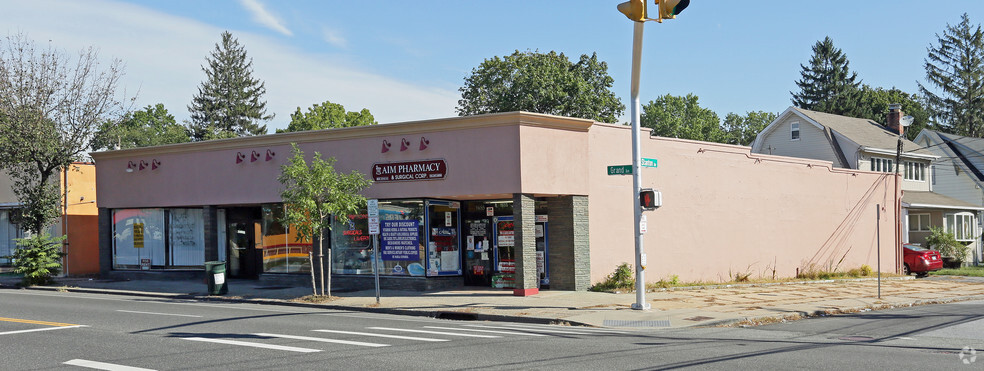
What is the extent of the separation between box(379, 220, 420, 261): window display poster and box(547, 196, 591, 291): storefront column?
3.74 meters

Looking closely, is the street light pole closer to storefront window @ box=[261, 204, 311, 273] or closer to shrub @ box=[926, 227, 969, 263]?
storefront window @ box=[261, 204, 311, 273]

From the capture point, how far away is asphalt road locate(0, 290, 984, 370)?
9.47 metres

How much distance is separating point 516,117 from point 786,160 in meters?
12.1

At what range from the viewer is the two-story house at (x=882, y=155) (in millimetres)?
40031

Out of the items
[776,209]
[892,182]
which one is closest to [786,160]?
[776,209]

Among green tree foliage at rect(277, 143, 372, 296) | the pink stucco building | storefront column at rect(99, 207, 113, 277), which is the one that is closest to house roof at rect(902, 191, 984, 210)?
the pink stucco building

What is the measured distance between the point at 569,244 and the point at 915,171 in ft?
106

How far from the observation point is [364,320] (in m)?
15.1

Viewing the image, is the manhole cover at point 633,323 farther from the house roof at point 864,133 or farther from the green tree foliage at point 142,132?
the house roof at point 864,133

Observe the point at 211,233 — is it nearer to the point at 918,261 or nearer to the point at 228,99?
the point at 918,261

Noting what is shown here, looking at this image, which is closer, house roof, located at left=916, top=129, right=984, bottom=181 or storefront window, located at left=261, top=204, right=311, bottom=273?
storefront window, located at left=261, top=204, right=311, bottom=273

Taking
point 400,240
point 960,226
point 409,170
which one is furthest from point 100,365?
point 960,226

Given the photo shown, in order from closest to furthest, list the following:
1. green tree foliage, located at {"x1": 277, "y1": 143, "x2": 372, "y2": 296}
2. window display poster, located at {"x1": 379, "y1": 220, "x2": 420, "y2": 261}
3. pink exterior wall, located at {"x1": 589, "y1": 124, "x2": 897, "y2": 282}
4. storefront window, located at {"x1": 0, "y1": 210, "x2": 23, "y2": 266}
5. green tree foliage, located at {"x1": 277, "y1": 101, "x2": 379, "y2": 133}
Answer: green tree foliage, located at {"x1": 277, "y1": 143, "x2": 372, "y2": 296} < window display poster, located at {"x1": 379, "y1": 220, "x2": 420, "y2": 261} < pink exterior wall, located at {"x1": 589, "y1": 124, "x2": 897, "y2": 282} < storefront window, located at {"x1": 0, "y1": 210, "x2": 23, "y2": 266} < green tree foliage, located at {"x1": 277, "y1": 101, "x2": 379, "y2": 133}

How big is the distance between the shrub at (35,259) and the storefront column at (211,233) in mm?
5354
